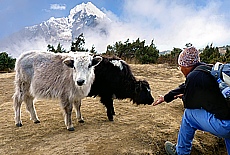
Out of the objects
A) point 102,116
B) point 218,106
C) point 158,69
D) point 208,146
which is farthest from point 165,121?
point 158,69

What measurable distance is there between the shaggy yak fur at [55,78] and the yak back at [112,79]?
33 cm

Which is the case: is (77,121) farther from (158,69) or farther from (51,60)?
(158,69)

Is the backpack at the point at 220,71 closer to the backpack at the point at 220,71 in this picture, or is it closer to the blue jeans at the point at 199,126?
the backpack at the point at 220,71

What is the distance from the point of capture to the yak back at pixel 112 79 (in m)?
5.09

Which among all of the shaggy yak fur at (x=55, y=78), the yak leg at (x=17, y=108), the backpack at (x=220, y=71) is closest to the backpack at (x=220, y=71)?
the backpack at (x=220, y=71)

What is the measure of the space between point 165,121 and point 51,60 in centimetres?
248

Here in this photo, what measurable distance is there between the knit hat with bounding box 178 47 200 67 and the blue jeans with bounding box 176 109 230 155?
55 centimetres

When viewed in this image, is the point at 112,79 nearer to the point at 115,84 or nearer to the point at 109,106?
the point at 115,84

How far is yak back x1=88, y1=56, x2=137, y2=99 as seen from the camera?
5.09m

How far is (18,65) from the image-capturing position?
495 centimetres

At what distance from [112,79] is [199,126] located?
2.36 m

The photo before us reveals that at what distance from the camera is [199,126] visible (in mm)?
3053

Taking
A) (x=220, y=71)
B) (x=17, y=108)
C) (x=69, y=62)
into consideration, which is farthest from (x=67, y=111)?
(x=220, y=71)

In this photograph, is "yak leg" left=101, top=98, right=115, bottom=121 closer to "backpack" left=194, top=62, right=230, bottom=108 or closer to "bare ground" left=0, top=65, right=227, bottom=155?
"bare ground" left=0, top=65, right=227, bottom=155
